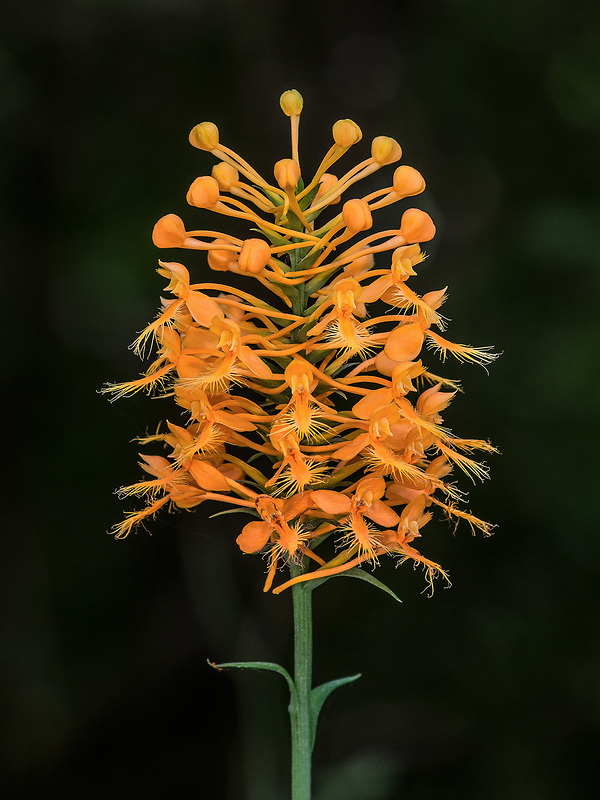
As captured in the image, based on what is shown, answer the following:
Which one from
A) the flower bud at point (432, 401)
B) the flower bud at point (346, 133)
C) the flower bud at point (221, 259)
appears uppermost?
the flower bud at point (346, 133)

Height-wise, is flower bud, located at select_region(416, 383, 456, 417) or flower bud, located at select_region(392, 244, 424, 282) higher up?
flower bud, located at select_region(392, 244, 424, 282)

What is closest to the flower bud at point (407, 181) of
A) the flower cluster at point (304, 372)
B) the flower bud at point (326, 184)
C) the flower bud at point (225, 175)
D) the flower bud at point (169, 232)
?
the flower cluster at point (304, 372)

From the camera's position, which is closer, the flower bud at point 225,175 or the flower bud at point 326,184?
the flower bud at point 225,175

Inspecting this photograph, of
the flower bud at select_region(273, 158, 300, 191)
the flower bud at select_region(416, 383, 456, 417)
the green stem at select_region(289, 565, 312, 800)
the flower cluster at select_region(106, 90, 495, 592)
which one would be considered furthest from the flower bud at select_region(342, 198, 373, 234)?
the green stem at select_region(289, 565, 312, 800)

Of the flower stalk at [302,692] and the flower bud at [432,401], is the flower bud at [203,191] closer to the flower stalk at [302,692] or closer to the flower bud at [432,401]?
the flower bud at [432,401]

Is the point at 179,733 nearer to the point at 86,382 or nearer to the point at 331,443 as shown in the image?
the point at 86,382

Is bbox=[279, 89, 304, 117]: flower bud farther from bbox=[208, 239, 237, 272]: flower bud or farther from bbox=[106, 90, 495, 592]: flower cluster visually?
bbox=[208, 239, 237, 272]: flower bud
